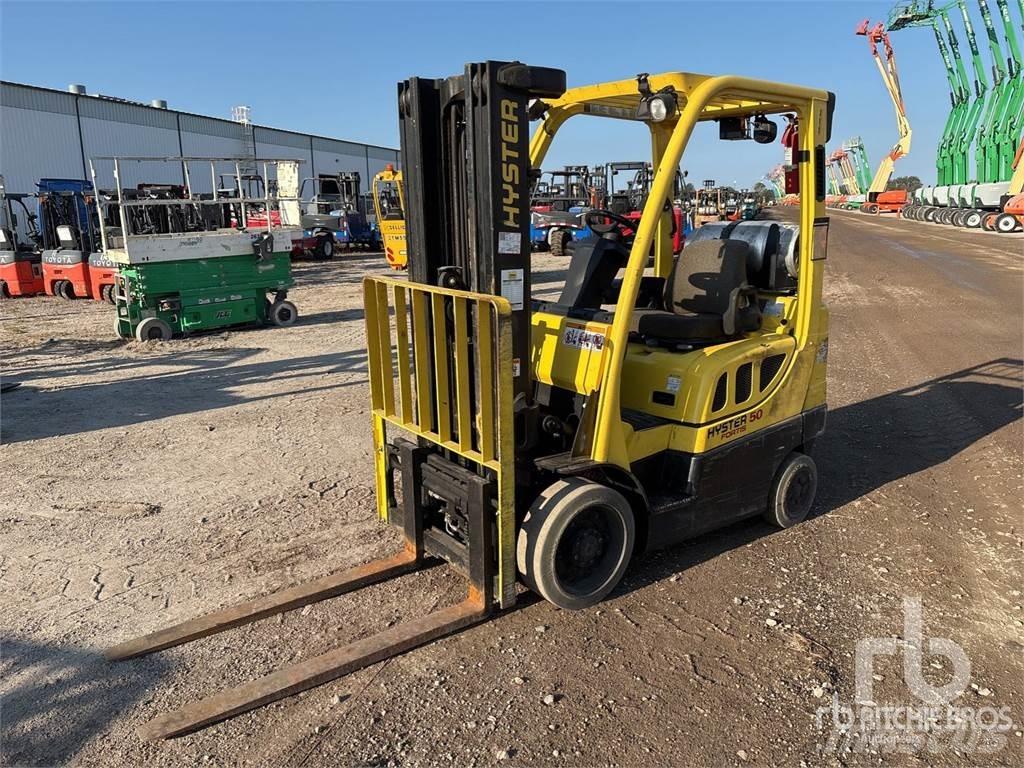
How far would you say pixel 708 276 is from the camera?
15.3ft

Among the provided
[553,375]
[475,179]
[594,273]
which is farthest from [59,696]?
[594,273]

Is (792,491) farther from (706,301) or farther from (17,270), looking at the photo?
(17,270)

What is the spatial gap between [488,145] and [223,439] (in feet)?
Result: 14.6

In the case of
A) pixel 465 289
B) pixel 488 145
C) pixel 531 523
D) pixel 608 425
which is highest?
pixel 488 145

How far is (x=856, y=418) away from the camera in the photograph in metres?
7.37

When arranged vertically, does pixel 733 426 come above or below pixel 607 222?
below

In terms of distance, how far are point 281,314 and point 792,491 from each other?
10.0m

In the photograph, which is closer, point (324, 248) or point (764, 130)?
point (764, 130)

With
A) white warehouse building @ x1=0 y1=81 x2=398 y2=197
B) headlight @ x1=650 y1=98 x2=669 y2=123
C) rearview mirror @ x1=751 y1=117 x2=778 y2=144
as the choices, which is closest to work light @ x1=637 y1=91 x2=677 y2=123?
headlight @ x1=650 y1=98 x2=669 y2=123

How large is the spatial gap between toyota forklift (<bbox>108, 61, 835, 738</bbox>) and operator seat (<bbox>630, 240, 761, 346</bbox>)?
0.04 feet

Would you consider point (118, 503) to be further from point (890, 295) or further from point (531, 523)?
point (890, 295)

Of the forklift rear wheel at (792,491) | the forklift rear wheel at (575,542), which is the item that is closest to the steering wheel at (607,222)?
the forklift rear wheel at (575,542)

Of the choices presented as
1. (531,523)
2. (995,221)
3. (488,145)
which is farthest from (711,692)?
(995,221)

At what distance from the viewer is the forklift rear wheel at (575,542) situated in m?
3.62
